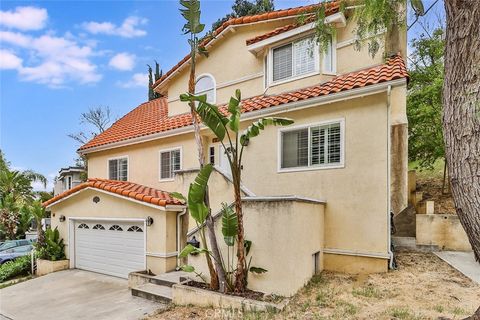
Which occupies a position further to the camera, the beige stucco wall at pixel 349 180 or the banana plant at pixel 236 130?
the beige stucco wall at pixel 349 180

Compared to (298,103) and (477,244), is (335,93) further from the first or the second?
(477,244)

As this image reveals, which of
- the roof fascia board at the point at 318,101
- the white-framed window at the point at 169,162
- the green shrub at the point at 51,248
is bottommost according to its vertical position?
the green shrub at the point at 51,248

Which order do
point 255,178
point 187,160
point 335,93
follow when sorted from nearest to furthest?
point 335,93 → point 255,178 → point 187,160

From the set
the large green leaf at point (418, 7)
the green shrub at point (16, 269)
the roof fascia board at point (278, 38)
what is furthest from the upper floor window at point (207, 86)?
the green shrub at point (16, 269)

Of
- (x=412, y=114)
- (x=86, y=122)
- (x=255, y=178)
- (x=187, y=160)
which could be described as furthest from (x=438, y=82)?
(x=86, y=122)

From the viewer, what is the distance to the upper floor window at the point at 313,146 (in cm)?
1001

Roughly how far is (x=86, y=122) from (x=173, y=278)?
29.9 meters

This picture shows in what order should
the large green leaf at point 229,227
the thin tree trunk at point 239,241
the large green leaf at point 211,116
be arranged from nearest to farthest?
1. the large green leaf at point 211,116
2. the thin tree trunk at point 239,241
3. the large green leaf at point 229,227

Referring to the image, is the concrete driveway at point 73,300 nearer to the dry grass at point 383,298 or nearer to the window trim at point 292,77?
the dry grass at point 383,298

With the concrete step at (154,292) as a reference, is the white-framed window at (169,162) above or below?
above

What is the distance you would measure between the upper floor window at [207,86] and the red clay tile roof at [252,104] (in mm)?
1262

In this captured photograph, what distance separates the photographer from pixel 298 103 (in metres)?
10.6

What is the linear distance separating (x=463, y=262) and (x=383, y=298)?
392 centimetres

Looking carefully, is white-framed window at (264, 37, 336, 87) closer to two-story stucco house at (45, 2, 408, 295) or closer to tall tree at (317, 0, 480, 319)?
two-story stucco house at (45, 2, 408, 295)
